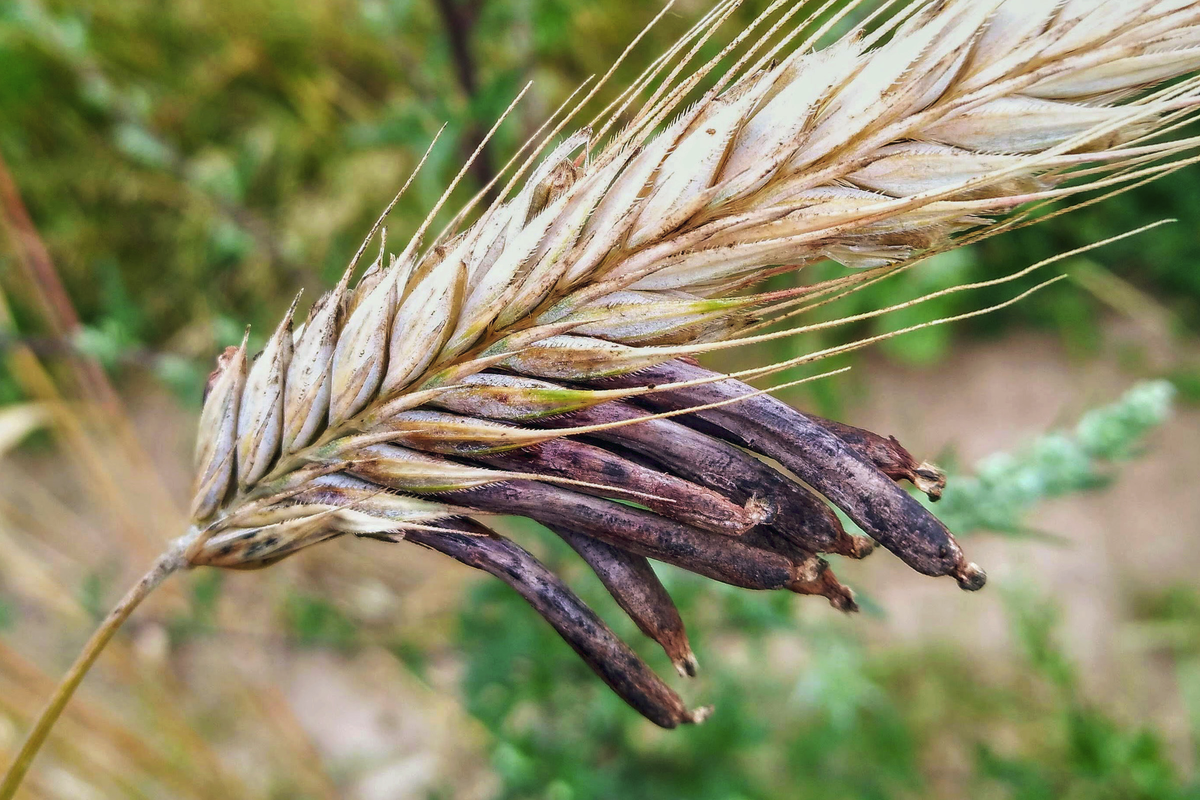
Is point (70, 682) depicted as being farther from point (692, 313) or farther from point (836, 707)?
point (836, 707)

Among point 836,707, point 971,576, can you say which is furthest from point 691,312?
point 836,707

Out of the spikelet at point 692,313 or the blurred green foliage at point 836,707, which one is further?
the blurred green foliage at point 836,707

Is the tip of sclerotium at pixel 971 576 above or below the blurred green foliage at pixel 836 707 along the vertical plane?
above

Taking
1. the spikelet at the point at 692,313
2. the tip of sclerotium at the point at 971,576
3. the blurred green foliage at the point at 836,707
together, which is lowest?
the blurred green foliage at the point at 836,707

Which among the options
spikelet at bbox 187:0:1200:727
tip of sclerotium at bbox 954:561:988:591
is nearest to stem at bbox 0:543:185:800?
spikelet at bbox 187:0:1200:727

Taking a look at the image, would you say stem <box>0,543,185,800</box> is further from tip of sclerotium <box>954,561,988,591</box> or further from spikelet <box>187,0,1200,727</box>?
tip of sclerotium <box>954,561,988,591</box>

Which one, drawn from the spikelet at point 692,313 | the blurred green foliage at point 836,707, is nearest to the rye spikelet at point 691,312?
the spikelet at point 692,313

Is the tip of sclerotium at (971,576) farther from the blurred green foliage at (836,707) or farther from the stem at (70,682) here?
the stem at (70,682)

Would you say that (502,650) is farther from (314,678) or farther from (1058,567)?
(1058,567)
